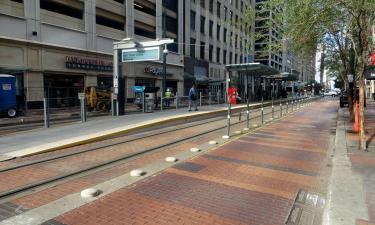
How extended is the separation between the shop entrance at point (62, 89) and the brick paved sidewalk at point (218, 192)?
38.6 feet

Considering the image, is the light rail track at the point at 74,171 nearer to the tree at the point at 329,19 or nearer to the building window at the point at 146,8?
the tree at the point at 329,19

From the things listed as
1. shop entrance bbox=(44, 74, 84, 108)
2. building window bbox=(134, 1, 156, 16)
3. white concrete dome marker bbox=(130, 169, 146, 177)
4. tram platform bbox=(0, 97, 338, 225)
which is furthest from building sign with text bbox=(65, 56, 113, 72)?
white concrete dome marker bbox=(130, 169, 146, 177)

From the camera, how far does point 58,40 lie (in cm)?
2572

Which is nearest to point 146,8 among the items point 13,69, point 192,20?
point 192,20

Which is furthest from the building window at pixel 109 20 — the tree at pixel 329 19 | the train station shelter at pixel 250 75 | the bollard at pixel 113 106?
the tree at pixel 329 19

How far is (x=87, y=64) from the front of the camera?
27.9m

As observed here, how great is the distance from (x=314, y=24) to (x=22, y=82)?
19103mm

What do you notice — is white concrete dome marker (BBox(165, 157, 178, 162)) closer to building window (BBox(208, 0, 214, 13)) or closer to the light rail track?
the light rail track

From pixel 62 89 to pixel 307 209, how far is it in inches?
822

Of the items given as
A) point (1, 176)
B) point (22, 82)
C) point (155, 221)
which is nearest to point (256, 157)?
point (155, 221)

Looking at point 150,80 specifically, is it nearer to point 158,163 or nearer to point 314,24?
point 314,24

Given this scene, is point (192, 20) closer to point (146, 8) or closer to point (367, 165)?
point (146, 8)

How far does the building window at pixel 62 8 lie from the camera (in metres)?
25.3

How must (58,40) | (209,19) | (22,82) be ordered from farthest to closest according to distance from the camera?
(209,19), (58,40), (22,82)
